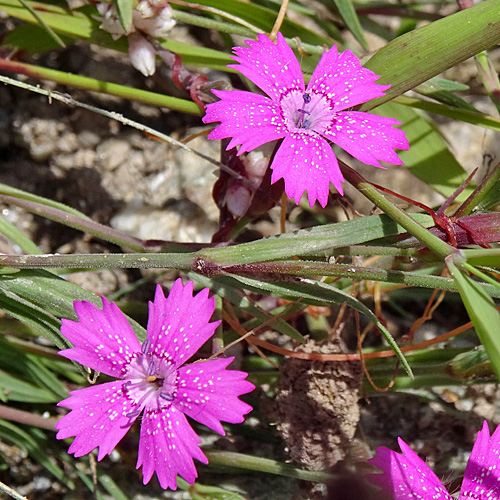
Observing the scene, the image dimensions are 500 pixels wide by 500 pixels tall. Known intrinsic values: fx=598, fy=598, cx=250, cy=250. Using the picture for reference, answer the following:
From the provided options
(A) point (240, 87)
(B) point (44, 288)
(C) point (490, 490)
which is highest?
(A) point (240, 87)

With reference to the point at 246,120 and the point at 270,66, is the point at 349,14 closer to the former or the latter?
the point at 270,66

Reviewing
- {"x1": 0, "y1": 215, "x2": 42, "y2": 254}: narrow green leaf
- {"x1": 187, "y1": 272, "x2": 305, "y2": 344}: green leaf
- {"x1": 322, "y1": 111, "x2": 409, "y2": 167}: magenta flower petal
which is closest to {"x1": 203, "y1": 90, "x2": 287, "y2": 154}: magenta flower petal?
{"x1": 322, "y1": 111, "x2": 409, "y2": 167}: magenta flower petal

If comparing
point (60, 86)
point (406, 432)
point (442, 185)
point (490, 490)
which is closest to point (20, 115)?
point (60, 86)

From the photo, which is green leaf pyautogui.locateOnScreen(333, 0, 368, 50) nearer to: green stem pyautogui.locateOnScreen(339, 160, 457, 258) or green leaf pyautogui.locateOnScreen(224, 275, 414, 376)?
green stem pyautogui.locateOnScreen(339, 160, 457, 258)

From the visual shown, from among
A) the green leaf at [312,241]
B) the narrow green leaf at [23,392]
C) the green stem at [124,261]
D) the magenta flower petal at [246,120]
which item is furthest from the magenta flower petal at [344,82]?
the narrow green leaf at [23,392]

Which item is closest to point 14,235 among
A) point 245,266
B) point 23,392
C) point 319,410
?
point 23,392

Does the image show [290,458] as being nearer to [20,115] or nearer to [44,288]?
[44,288]
